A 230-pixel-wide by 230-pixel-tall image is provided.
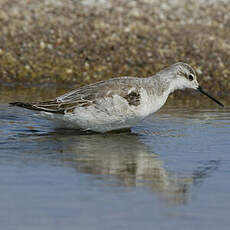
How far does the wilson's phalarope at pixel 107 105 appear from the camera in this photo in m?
10.8

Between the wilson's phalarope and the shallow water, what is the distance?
0.27 meters

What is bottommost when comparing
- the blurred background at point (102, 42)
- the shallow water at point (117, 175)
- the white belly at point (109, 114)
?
the shallow water at point (117, 175)

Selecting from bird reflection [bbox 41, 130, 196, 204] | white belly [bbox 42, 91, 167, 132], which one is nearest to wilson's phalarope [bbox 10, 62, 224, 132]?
white belly [bbox 42, 91, 167, 132]

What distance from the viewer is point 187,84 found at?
12.1m

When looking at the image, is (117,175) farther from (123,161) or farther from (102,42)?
(102,42)

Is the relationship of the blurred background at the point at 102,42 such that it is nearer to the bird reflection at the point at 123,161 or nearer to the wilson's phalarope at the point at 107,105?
the wilson's phalarope at the point at 107,105

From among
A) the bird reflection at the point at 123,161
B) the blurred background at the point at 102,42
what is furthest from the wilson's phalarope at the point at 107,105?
the blurred background at the point at 102,42

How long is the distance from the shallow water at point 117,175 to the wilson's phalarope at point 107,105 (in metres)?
0.27

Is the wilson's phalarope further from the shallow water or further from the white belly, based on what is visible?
the shallow water

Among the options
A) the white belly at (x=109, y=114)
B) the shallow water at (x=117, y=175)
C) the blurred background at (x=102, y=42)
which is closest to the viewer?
the shallow water at (x=117, y=175)

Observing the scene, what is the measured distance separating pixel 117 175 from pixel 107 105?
2.74 m

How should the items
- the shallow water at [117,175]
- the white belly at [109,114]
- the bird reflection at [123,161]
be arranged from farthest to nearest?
1. the white belly at [109,114]
2. the bird reflection at [123,161]
3. the shallow water at [117,175]

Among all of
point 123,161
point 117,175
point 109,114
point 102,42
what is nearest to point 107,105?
point 109,114

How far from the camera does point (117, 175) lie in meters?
8.25
